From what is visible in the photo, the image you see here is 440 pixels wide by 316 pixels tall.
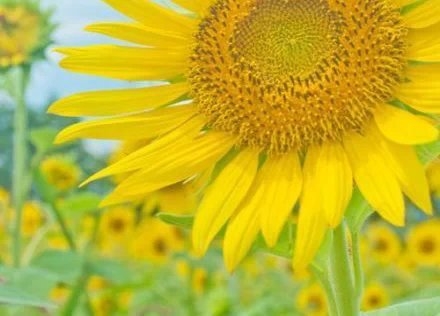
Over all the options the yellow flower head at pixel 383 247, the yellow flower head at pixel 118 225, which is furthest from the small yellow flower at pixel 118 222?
the yellow flower head at pixel 383 247

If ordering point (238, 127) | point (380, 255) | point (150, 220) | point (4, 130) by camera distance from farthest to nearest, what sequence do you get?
point (4, 130) < point (380, 255) < point (150, 220) < point (238, 127)

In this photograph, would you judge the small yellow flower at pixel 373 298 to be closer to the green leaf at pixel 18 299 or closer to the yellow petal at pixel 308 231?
the green leaf at pixel 18 299

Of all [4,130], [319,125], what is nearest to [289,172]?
[319,125]

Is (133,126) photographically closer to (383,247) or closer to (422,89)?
(422,89)

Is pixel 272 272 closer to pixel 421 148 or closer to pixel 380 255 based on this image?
pixel 380 255

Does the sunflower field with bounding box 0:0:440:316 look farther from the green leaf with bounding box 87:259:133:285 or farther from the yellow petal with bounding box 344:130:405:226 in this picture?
the green leaf with bounding box 87:259:133:285

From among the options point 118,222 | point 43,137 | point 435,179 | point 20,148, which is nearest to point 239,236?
point 43,137
